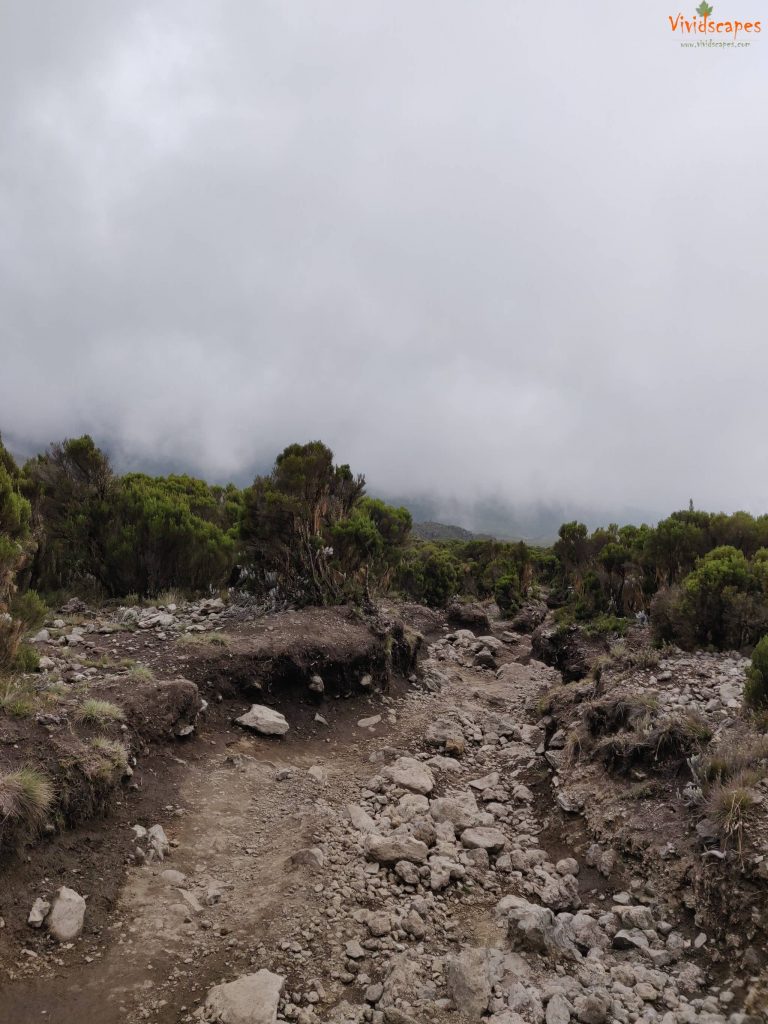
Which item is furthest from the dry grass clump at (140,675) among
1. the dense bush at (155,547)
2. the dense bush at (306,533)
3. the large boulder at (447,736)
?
the dense bush at (155,547)

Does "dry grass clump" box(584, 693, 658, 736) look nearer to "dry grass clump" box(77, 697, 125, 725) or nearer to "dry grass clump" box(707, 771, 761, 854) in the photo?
"dry grass clump" box(707, 771, 761, 854)

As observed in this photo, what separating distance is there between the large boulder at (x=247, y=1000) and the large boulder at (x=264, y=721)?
5.07 m

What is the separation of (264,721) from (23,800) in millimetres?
4589

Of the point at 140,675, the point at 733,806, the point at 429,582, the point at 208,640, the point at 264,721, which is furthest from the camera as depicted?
the point at 429,582

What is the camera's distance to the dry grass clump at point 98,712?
697cm

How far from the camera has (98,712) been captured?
23.3 feet

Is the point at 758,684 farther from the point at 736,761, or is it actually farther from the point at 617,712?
the point at 736,761

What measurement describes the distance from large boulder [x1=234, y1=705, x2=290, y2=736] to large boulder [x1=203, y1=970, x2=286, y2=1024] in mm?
5072

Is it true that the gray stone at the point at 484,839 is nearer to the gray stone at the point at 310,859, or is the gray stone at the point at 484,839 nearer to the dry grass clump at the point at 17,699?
the gray stone at the point at 310,859

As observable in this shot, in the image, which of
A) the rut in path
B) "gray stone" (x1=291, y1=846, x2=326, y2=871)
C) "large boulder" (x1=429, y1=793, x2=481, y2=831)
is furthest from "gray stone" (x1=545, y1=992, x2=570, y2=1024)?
"large boulder" (x1=429, y1=793, x2=481, y2=831)

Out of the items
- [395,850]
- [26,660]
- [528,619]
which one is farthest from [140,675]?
[528,619]

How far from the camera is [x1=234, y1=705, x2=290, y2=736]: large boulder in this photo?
946 centimetres

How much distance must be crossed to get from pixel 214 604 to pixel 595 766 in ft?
32.0

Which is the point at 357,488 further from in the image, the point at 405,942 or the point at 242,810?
the point at 405,942
